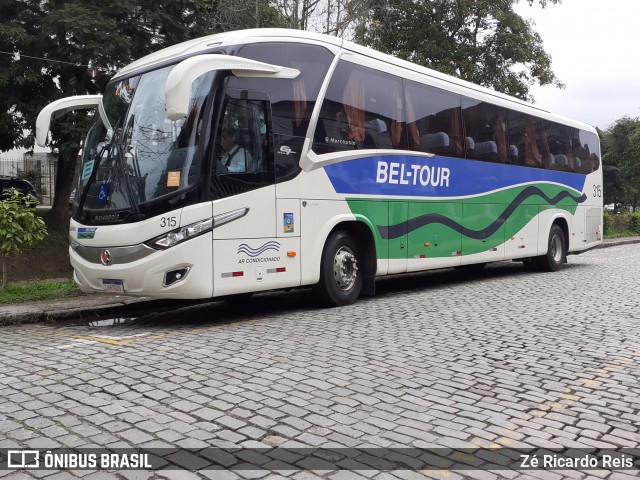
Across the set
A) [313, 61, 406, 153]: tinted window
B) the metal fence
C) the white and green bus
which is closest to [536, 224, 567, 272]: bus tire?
the white and green bus

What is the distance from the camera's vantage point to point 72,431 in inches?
150

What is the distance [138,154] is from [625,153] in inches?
1627

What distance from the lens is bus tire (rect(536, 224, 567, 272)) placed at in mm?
14695

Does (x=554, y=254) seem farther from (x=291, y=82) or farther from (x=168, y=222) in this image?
(x=168, y=222)

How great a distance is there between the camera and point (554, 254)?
14938mm

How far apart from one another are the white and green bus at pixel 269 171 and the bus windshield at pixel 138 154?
0.02 m

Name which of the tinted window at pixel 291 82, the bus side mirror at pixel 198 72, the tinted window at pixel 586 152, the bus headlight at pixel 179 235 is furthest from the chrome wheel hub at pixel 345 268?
the tinted window at pixel 586 152

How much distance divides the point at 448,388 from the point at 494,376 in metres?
0.59

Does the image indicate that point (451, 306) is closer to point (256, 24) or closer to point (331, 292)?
point (331, 292)

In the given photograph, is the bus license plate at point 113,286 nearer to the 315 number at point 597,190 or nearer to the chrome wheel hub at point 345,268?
the chrome wheel hub at point 345,268

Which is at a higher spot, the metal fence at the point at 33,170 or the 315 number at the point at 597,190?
the metal fence at the point at 33,170

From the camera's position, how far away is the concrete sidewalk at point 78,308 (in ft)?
27.3

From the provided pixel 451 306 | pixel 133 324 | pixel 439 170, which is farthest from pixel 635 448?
pixel 439 170

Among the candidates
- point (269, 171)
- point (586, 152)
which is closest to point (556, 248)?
point (586, 152)
